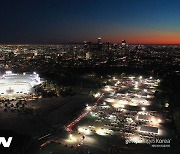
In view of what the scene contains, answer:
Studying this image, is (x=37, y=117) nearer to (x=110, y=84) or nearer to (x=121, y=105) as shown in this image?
(x=121, y=105)

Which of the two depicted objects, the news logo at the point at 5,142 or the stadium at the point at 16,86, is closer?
the news logo at the point at 5,142

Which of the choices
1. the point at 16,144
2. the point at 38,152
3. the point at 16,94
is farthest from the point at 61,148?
the point at 16,94

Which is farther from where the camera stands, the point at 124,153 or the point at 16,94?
the point at 16,94

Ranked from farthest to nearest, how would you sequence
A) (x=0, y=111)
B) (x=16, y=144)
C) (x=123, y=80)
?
1. (x=123, y=80)
2. (x=0, y=111)
3. (x=16, y=144)

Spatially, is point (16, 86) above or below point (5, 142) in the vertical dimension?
above

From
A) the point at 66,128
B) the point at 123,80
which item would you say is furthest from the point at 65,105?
A: the point at 123,80

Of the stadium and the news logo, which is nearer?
the news logo

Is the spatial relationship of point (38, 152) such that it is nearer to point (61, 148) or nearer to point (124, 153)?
point (61, 148)

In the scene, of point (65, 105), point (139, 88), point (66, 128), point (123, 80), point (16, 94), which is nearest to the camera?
point (66, 128)

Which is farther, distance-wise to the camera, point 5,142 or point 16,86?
point 16,86
